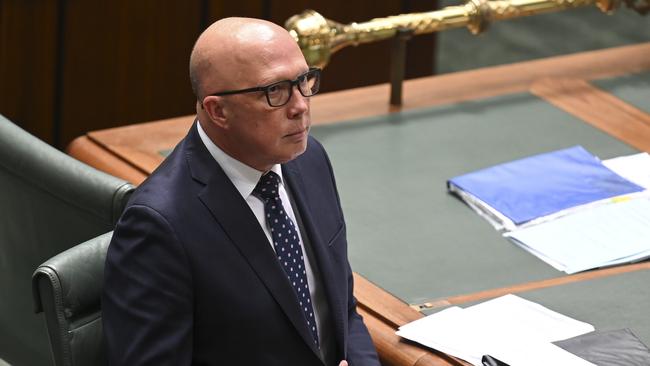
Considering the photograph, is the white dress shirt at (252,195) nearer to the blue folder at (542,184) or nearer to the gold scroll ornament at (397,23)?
the blue folder at (542,184)

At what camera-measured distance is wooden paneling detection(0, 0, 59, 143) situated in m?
4.70

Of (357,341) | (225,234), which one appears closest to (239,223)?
(225,234)

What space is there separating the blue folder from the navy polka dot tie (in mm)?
920

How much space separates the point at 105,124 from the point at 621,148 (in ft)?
6.01

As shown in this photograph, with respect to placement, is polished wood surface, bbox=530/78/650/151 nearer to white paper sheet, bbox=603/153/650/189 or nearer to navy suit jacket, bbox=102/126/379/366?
white paper sheet, bbox=603/153/650/189

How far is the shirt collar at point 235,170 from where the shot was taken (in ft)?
8.93

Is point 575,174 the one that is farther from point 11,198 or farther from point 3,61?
point 3,61

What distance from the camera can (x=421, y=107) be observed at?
4234 millimetres

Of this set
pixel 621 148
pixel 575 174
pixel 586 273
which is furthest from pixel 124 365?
pixel 621 148

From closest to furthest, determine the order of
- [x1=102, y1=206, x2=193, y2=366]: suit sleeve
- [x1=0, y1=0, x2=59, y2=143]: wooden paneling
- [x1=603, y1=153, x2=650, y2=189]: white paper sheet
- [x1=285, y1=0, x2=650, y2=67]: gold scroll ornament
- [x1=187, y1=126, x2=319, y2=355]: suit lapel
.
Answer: [x1=102, y1=206, x2=193, y2=366]: suit sleeve
[x1=187, y1=126, x2=319, y2=355]: suit lapel
[x1=603, y1=153, x2=650, y2=189]: white paper sheet
[x1=285, y1=0, x2=650, y2=67]: gold scroll ornament
[x1=0, y1=0, x2=59, y2=143]: wooden paneling

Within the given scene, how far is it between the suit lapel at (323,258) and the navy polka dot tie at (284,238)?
4 centimetres

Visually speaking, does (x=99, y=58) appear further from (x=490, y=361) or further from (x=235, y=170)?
(x=490, y=361)

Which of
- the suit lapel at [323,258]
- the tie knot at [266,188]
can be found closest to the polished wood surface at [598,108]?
the suit lapel at [323,258]

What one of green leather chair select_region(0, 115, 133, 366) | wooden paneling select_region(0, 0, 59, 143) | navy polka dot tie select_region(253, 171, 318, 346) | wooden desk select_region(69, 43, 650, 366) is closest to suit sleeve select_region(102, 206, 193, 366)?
navy polka dot tie select_region(253, 171, 318, 346)
